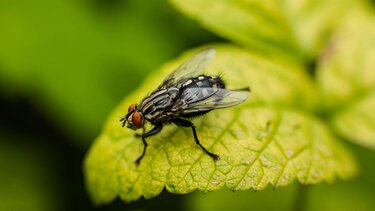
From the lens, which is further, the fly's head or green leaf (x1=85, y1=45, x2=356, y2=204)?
the fly's head

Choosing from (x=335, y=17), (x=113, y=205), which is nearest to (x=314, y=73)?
(x=335, y=17)

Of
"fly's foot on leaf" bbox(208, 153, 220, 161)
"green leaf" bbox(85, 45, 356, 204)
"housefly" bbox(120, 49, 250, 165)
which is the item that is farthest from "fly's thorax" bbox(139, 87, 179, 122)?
"fly's foot on leaf" bbox(208, 153, 220, 161)

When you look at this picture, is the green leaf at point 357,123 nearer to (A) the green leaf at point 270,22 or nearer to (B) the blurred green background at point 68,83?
(A) the green leaf at point 270,22

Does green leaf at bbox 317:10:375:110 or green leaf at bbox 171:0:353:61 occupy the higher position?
green leaf at bbox 171:0:353:61

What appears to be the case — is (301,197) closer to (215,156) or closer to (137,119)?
(215,156)

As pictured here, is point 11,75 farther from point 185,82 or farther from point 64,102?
point 185,82

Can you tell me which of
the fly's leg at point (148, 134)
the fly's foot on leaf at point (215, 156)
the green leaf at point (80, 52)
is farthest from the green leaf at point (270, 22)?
the green leaf at point (80, 52)

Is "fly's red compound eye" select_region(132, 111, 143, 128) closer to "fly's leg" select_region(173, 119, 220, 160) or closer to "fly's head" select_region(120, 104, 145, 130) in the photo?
"fly's head" select_region(120, 104, 145, 130)

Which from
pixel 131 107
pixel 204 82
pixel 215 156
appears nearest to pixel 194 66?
pixel 204 82
